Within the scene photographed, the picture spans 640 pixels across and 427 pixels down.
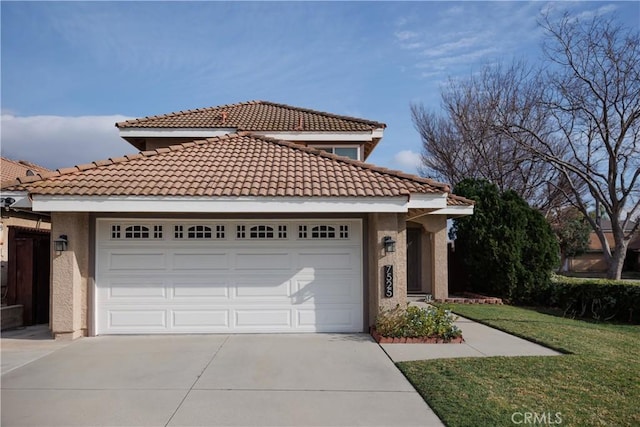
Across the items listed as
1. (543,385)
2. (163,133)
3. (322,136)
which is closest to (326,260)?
(543,385)

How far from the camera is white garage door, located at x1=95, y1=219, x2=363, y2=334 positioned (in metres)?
10.0

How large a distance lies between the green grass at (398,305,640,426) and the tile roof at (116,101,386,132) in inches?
343

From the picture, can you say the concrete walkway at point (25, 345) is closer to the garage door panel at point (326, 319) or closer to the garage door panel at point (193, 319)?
the garage door panel at point (193, 319)

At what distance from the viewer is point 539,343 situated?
30.2 feet

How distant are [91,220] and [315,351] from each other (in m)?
5.31

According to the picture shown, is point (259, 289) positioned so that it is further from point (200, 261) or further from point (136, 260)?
point (136, 260)

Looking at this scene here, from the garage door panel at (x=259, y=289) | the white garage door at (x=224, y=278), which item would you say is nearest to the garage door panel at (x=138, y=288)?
the white garage door at (x=224, y=278)

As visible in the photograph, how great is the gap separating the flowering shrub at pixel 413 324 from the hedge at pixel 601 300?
→ 656 centimetres

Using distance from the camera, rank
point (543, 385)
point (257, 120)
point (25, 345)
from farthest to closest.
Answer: point (257, 120)
point (25, 345)
point (543, 385)

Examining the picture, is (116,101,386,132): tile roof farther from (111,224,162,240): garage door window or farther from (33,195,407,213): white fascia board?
(33,195,407,213): white fascia board

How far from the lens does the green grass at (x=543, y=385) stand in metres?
5.41

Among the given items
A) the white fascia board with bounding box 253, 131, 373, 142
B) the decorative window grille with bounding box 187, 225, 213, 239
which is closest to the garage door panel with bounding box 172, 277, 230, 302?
the decorative window grille with bounding box 187, 225, 213, 239

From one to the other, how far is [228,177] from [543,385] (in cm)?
671

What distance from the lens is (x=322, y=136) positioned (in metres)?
15.0
